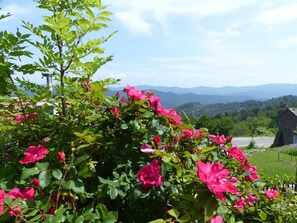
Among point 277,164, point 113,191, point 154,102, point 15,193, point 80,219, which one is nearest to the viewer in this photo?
point 80,219

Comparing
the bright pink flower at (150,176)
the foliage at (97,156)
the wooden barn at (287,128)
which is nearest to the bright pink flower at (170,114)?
the foliage at (97,156)

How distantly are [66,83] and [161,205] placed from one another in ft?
2.99

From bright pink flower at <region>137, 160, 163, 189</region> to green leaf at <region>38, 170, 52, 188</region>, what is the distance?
1.27ft

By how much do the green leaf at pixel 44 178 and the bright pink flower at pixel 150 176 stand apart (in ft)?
1.27

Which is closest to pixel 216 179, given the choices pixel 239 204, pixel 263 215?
pixel 239 204

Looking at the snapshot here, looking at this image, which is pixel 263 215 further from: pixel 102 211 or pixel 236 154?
pixel 102 211

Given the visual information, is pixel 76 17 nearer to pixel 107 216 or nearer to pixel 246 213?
pixel 107 216

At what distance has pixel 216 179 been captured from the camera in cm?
130

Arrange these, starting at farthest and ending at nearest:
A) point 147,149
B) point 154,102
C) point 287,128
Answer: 1. point 287,128
2. point 154,102
3. point 147,149

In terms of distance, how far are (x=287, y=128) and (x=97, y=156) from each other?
160 feet

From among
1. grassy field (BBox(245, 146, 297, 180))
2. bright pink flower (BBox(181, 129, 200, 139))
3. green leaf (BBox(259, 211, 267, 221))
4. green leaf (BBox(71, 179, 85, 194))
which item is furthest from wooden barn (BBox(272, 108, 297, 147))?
green leaf (BBox(71, 179, 85, 194))

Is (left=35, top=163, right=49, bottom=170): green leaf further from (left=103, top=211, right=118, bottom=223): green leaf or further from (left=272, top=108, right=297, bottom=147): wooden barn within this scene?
(left=272, top=108, right=297, bottom=147): wooden barn

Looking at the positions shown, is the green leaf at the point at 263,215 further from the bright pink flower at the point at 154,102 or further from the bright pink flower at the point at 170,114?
the bright pink flower at the point at 154,102

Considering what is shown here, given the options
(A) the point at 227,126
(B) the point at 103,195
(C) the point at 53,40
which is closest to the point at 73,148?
(B) the point at 103,195
